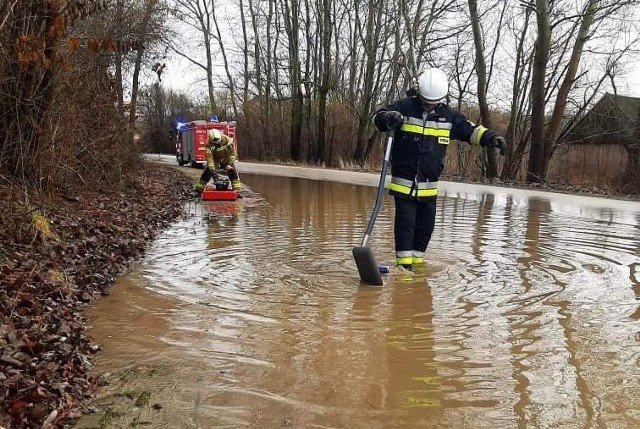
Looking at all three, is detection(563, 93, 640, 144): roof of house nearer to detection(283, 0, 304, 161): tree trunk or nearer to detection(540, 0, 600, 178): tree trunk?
detection(540, 0, 600, 178): tree trunk

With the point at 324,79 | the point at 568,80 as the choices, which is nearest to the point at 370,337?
the point at 568,80

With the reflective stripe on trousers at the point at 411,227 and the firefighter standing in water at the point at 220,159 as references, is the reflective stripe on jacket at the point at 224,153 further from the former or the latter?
the reflective stripe on trousers at the point at 411,227

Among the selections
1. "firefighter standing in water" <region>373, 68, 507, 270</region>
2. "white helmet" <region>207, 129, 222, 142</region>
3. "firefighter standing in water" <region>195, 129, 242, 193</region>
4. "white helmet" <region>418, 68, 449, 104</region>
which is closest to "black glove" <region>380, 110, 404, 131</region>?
"firefighter standing in water" <region>373, 68, 507, 270</region>

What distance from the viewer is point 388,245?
7535 mm

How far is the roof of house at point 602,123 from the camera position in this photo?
25.5 m

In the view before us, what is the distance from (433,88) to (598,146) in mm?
23916

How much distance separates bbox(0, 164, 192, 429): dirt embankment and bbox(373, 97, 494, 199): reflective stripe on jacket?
2902 mm

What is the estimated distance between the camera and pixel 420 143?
589cm

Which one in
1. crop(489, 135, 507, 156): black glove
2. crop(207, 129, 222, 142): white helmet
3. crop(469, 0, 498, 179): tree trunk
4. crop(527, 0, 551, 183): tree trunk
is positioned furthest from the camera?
crop(469, 0, 498, 179): tree trunk

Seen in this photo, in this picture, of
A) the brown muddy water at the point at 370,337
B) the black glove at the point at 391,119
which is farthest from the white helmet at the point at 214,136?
the black glove at the point at 391,119

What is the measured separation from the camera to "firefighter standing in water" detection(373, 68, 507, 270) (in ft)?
19.0

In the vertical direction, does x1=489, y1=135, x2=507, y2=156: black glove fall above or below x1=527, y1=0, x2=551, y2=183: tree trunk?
below

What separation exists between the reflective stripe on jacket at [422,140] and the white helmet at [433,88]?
15 cm

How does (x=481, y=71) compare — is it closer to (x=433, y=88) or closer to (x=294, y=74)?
(x=294, y=74)
